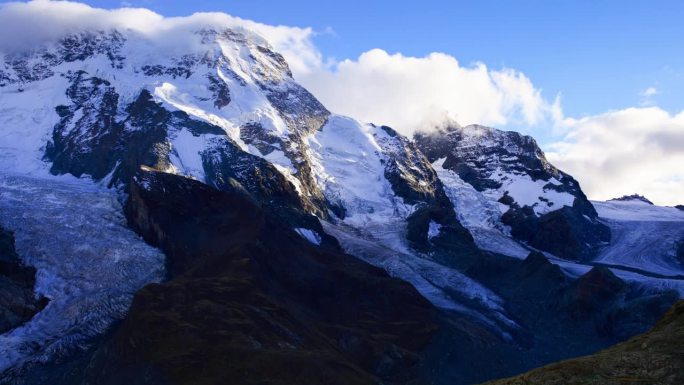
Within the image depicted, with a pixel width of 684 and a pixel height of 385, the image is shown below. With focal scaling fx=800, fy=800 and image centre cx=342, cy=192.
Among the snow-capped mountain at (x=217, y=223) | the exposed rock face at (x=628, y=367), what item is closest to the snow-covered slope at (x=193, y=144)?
the snow-capped mountain at (x=217, y=223)

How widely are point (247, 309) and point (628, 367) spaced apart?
67557 mm

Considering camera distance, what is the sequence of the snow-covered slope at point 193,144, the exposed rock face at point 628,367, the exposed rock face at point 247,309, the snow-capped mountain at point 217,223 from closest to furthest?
the exposed rock face at point 628,367
the exposed rock face at point 247,309
the snow-capped mountain at point 217,223
the snow-covered slope at point 193,144

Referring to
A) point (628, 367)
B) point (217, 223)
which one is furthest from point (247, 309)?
point (628, 367)

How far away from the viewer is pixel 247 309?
94.4 meters

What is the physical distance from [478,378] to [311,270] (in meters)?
32.7

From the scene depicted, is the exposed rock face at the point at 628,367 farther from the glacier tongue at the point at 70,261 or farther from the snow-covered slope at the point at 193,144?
the snow-covered slope at the point at 193,144

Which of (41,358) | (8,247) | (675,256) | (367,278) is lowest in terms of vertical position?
(41,358)

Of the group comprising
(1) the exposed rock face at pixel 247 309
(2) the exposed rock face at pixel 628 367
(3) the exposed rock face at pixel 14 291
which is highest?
(2) the exposed rock face at pixel 628 367

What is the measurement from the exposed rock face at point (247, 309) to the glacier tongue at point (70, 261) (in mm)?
4675

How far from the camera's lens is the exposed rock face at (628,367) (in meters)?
29.9

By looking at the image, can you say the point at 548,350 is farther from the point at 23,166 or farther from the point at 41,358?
the point at 23,166

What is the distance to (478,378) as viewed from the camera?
329ft

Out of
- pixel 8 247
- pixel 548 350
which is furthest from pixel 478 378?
pixel 8 247

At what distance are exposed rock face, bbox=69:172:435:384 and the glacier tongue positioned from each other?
467 cm
